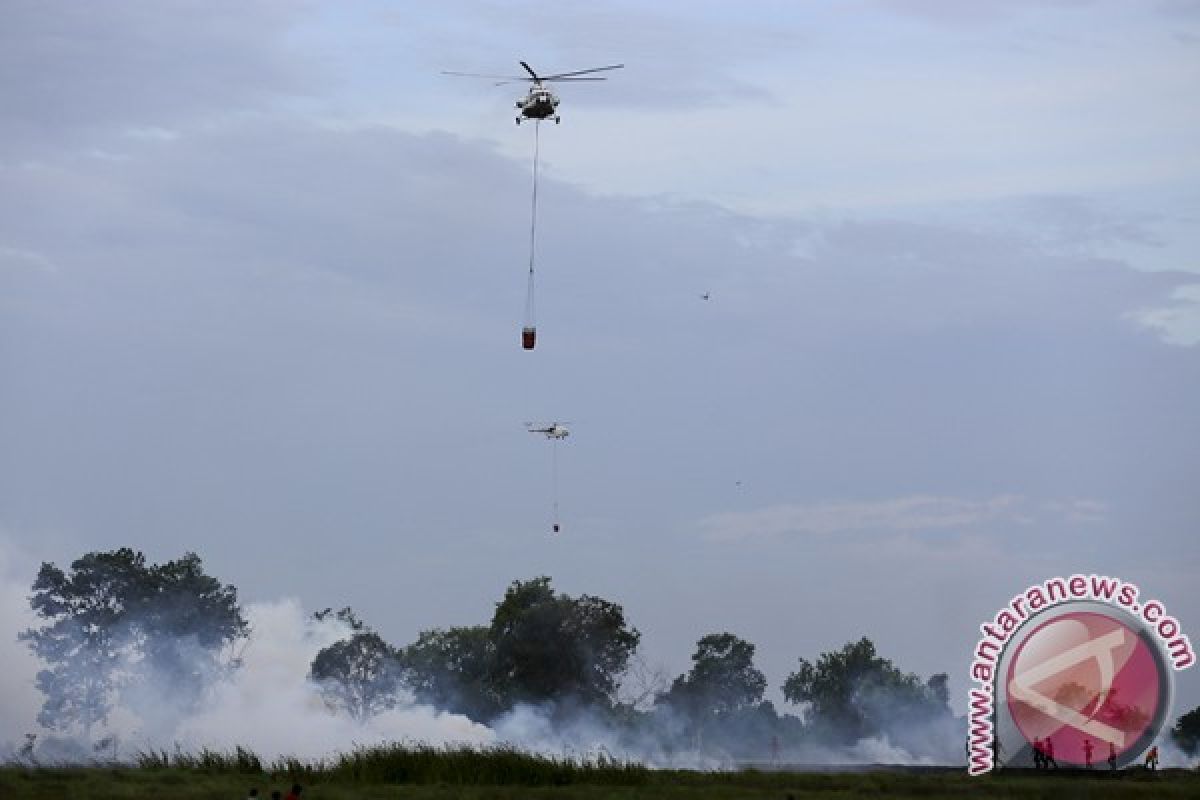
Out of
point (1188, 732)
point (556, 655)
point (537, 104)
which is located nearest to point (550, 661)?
point (556, 655)

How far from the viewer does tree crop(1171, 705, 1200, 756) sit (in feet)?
602

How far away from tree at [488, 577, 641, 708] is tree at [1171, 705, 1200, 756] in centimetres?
5066

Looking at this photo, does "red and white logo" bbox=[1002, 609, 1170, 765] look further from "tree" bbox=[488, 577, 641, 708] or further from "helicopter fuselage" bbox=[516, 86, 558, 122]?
"tree" bbox=[488, 577, 641, 708]

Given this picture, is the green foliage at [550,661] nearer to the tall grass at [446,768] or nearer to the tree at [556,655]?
the tree at [556,655]

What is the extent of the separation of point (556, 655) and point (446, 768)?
92.6 meters

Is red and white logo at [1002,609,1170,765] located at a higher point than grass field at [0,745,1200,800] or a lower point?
higher

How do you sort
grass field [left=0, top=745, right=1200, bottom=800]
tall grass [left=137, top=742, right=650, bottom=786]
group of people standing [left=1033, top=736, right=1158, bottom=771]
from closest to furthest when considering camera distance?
1. grass field [left=0, top=745, right=1200, bottom=800]
2. tall grass [left=137, top=742, right=650, bottom=786]
3. group of people standing [left=1033, top=736, right=1158, bottom=771]

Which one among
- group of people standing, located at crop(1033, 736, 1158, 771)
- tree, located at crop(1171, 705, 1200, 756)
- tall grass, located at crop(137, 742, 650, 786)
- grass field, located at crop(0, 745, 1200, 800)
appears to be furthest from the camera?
tree, located at crop(1171, 705, 1200, 756)

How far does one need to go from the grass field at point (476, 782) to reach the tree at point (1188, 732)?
71749 mm

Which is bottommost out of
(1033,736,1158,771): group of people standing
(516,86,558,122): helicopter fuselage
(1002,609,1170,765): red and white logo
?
(1033,736,1158,771): group of people standing

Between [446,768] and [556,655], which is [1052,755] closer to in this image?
[446,768]

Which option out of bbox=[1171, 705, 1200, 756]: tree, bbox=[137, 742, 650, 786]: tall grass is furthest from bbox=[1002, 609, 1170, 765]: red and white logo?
bbox=[1171, 705, 1200, 756]: tree

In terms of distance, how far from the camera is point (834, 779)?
112m

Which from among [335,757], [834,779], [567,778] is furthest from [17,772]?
[834,779]
